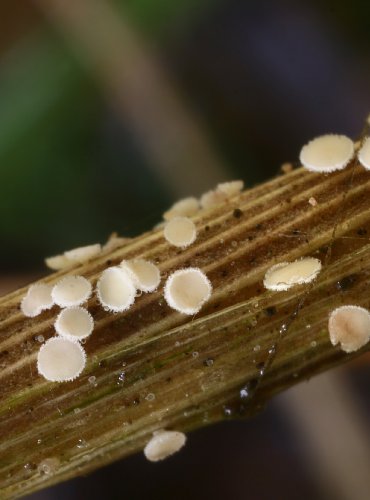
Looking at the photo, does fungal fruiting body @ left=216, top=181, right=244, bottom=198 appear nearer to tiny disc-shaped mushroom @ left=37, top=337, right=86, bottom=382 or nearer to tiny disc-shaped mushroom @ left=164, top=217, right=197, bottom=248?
tiny disc-shaped mushroom @ left=164, top=217, right=197, bottom=248

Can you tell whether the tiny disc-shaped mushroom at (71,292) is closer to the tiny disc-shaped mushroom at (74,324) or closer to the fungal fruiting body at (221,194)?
the tiny disc-shaped mushroom at (74,324)

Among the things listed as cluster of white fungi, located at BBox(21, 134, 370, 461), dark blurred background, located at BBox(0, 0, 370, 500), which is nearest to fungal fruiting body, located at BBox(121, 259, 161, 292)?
cluster of white fungi, located at BBox(21, 134, 370, 461)

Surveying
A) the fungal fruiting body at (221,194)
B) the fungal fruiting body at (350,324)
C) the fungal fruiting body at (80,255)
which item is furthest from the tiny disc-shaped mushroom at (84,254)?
the fungal fruiting body at (350,324)

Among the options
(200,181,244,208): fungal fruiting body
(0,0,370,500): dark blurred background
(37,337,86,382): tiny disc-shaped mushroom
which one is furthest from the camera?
(0,0,370,500): dark blurred background

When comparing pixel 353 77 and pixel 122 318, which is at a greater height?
pixel 353 77

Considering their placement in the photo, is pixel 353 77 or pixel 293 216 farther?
pixel 353 77

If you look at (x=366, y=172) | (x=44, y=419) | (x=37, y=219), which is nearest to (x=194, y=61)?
(x=37, y=219)

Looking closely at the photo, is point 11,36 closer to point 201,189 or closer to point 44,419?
point 201,189
